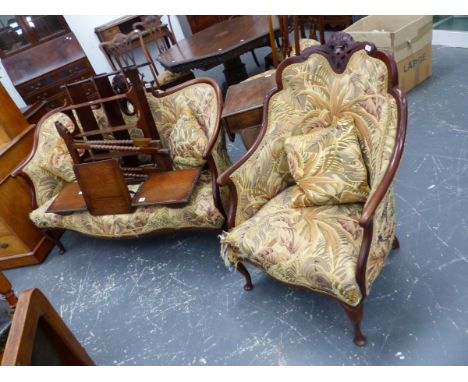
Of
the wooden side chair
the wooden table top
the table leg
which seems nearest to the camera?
the wooden table top

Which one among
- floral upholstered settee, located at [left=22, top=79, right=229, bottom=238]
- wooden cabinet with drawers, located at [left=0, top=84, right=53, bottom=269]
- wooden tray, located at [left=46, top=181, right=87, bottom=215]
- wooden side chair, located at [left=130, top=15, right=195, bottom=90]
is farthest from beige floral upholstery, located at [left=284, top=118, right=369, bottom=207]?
wooden side chair, located at [left=130, top=15, right=195, bottom=90]

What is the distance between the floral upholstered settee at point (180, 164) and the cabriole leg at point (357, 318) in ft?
2.57

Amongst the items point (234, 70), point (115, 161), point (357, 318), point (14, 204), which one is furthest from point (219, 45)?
point (357, 318)

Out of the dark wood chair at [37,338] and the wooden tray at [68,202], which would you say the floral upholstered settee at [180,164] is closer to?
the wooden tray at [68,202]

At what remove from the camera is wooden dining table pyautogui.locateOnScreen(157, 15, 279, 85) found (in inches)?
119

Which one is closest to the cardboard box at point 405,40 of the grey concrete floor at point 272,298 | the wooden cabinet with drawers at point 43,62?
the grey concrete floor at point 272,298

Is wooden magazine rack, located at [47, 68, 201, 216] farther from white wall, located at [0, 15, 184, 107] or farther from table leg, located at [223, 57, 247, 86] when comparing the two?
white wall, located at [0, 15, 184, 107]

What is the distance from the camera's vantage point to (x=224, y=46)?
3096 millimetres

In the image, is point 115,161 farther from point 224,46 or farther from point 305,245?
point 224,46

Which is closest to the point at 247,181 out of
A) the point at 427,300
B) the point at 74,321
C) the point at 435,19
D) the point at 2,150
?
the point at 427,300

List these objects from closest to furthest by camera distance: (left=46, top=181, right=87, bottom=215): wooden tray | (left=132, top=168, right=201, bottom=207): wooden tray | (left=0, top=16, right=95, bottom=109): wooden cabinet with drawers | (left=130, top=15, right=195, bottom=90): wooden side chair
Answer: (left=132, top=168, right=201, bottom=207): wooden tray, (left=46, top=181, right=87, bottom=215): wooden tray, (left=130, top=15, right=195, bottom=90): wooden side chair, (left=0, top=16, right=95, bottom=109): wooden cabinet with drawers

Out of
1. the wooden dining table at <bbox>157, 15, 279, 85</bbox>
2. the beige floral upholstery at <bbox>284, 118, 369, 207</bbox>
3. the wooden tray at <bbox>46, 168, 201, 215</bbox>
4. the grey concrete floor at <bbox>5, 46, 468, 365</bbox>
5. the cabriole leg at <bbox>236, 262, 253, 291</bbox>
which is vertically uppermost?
the wooden dining table at <bbox>157, 15, 279, 85</bbox>

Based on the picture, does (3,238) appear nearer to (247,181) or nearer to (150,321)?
(150,321)

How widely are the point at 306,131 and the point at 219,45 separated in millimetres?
1821
